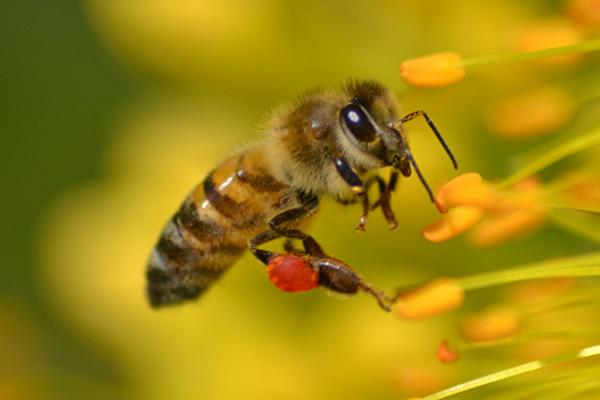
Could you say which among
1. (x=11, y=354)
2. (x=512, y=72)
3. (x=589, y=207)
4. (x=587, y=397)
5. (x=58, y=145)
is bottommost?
(x=587, y=397)

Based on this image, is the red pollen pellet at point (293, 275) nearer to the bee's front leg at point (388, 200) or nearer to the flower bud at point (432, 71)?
the bee's front leg at point (388, 200)

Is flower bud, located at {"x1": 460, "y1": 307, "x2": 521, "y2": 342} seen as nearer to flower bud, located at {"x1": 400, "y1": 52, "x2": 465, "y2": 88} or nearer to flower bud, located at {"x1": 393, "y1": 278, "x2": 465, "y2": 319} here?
flower bud, located at {"x1": 393, "y1": 278, "x2": 465, "y2": 319}

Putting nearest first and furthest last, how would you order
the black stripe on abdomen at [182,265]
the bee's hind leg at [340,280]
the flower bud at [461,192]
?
the flower bud at [461,192], the bee's hind leg at [340,280], the black stripe on abdomen at [182,265]

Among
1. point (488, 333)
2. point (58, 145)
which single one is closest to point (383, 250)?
point (488, 333)

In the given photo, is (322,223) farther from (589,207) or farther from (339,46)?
(589,207)

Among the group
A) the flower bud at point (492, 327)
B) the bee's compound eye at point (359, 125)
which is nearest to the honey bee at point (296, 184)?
the bee's compound eye at point (359, 125)

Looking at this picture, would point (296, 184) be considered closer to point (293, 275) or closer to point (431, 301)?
point (293, 275)

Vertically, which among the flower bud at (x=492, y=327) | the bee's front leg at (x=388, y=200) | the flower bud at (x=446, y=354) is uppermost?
the bee's front leg at (x=388, y=200)

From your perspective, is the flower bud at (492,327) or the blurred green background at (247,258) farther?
the blurred green background at (247,258)
